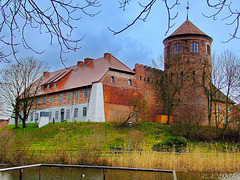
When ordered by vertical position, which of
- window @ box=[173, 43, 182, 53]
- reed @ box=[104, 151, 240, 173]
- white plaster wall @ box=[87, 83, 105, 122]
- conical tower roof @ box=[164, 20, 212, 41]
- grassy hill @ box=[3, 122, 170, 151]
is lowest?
reed @ box=[104, 151, 240, 173]

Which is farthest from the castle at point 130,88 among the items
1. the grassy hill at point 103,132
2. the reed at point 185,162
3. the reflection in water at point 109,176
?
the reflection in water at point 109,176

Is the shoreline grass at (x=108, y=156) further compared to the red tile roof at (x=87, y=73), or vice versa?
the red tile roof at (x=87, y=73)

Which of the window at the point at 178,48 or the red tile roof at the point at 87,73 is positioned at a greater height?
the window at the point at 178,48

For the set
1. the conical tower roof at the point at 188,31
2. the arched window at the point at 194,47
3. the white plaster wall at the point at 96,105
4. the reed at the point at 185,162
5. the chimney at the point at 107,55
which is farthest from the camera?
the chimney at the point at 107,55

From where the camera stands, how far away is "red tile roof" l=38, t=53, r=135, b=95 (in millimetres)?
36688

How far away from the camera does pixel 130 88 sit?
37.8 m

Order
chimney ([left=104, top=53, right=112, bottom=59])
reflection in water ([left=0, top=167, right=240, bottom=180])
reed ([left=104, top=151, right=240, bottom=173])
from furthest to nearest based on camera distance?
chimney ([left=104, top=53, right=112, bottom=59]), reed ([left=104, top=151, right=240, bottom=173]), reflection in water ([left=0, top=167, right=240, bottom=180])

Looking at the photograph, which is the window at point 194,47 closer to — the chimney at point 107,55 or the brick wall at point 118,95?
the brick wall at point 118,95

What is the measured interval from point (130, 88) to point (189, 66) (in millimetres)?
8293

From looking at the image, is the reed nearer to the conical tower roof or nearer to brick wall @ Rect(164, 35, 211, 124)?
brick wall @ Rect(164, 35, 211, 124)

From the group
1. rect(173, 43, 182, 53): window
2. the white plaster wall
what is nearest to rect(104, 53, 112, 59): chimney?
the white plaster wall

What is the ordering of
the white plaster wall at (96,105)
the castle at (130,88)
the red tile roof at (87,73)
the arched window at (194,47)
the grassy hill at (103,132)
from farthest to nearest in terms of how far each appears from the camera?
1. the arched window at (194,47)
2. the red tile roof at (87,73)
3. the castle at (130,88)
4. the white plaster wall at (96,105)
5. the grassy hill at (103,132)

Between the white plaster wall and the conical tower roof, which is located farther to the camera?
the conical tower roof

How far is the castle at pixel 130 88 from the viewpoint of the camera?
3497 centimetres
